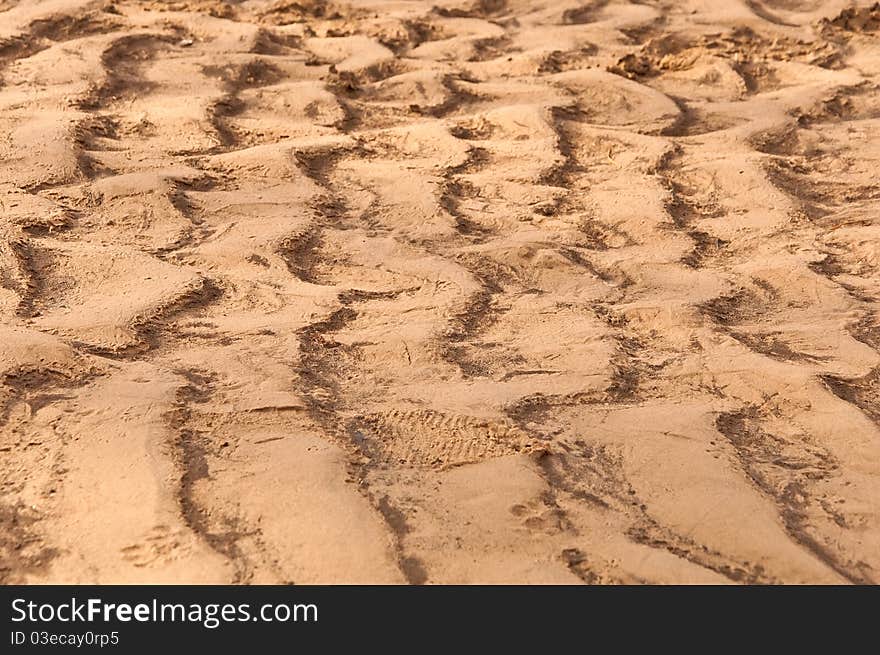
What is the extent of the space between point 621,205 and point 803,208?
425 millimetres

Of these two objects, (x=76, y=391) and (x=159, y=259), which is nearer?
(x=76, y=391)

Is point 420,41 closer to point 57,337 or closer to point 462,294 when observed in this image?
point 462,294

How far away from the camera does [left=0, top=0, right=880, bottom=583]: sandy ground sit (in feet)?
5.03

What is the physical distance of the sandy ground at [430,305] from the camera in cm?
153

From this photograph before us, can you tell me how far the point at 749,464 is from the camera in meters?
1.72

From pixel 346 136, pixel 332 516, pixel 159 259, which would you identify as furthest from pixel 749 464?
pixel 346 136

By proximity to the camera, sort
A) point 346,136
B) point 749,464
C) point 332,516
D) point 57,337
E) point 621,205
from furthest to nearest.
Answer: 1. point 346,136
2. point 621,205
3. point 57,337
4. point 749,464
5. point 332,516

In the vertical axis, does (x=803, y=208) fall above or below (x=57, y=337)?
below

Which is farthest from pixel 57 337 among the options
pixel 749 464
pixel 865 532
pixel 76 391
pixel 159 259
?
pixel 865 532

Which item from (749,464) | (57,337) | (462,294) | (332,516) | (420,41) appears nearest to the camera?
(332,516)

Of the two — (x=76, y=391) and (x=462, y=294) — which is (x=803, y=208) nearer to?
(x=462, y=294)

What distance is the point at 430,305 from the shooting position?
7.02ft
